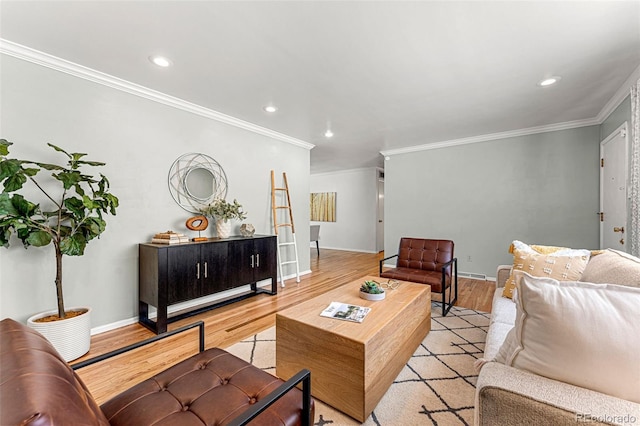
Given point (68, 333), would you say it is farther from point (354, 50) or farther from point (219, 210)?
point (354, 50)

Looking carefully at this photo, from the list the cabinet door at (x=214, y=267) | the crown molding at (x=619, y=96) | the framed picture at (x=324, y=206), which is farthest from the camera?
the framed picture at (x=324, y=206)

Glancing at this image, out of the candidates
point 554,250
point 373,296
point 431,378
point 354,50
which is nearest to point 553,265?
point 554,250

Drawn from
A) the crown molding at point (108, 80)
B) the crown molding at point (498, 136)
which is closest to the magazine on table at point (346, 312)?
the crown molding at point (108, 80)

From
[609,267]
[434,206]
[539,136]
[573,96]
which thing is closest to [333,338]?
[609,267]

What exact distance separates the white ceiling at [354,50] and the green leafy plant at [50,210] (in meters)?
0.94

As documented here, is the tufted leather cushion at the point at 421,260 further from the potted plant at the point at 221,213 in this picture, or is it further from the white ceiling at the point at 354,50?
the potted plant at the point at 221,213

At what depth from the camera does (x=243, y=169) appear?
4.00 metres

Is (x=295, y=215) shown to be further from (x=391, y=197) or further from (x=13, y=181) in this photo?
(x=13, y=181)

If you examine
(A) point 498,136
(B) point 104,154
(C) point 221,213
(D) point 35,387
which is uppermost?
(A) point 498,136

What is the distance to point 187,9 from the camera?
70.0 inches

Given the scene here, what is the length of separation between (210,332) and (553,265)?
2955mm

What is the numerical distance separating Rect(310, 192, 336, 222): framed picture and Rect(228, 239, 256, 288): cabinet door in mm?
5101

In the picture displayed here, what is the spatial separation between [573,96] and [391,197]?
311cm

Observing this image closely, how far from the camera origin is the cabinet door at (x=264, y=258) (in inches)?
142
